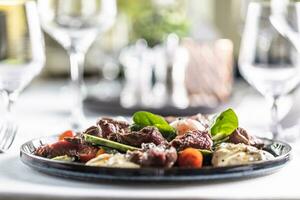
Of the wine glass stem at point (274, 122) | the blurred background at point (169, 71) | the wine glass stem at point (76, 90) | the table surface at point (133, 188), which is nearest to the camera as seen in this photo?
the table surface at point (133, 188)

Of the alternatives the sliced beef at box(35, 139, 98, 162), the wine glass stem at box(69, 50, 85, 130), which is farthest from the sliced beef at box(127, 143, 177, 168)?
the wine glass stem at box(69, 50, 85, 130)

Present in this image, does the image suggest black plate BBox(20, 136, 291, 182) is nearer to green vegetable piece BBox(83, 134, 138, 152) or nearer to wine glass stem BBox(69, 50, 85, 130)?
green vegetable piece BBox(83, 134, 138, 152)

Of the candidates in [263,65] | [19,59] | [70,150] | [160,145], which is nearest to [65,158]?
[70,150]

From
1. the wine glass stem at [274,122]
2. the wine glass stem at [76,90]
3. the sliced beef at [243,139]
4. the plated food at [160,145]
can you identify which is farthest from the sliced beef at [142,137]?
the wine glass stem at [76,90]

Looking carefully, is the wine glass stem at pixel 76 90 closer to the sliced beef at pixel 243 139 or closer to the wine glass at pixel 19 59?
the wine glass at pixel 19 59

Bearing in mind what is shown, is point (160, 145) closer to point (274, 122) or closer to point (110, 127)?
point (110, 127)

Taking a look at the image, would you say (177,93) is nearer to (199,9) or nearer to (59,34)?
(59,34)

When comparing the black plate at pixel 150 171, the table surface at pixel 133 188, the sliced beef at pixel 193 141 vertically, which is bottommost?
the table surface at pixel 133 188

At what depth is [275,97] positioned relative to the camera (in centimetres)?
162

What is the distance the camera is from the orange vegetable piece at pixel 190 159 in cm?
104

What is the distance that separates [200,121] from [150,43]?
1239mm

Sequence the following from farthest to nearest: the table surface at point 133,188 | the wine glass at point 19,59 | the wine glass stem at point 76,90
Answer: the wine glass stem at point 76,90 → the wine glass at point 19,59 → the table surface at point 133,188

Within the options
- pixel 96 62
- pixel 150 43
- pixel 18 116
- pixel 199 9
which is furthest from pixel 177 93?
pixel 199 9

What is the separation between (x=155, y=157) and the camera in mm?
1019
